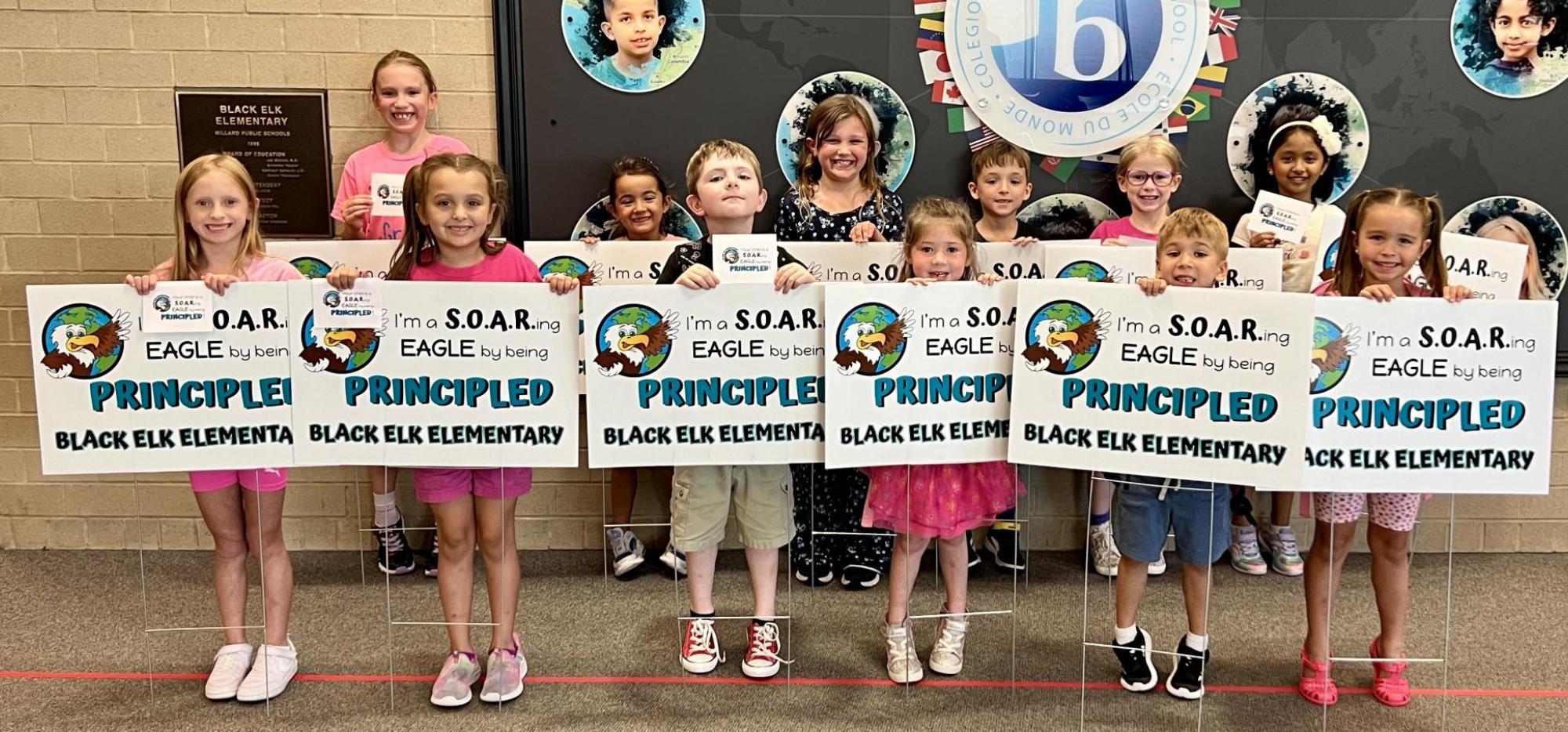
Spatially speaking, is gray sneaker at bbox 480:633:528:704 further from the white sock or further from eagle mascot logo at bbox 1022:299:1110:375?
eagle mascot logo at bbox 1022:299:1110:375

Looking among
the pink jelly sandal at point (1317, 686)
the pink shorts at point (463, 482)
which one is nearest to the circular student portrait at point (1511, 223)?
the pink jelly sandal at point (1317, 686)

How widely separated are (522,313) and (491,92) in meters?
1.43

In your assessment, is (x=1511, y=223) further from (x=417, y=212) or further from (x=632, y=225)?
(x=417, y=212)

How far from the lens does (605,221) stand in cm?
364

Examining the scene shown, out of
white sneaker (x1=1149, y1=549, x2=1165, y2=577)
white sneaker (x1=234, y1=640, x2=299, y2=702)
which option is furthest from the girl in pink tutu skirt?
white sneaker (x1=234, y1=640, x2=299, y2=702)

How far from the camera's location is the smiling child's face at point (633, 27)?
354 centimetres

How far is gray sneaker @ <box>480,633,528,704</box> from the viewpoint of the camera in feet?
8.88

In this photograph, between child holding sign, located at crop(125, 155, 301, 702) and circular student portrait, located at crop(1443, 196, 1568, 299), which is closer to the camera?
child holding sign, located at crop(125, 155, 301, 702)

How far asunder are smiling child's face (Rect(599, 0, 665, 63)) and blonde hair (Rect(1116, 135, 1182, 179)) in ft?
5.19

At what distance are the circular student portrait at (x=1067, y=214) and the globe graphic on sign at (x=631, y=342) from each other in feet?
5.38

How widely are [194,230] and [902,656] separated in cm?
208

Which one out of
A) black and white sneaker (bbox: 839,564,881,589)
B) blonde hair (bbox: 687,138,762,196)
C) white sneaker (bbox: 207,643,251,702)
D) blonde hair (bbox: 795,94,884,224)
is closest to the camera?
white sneaker (bbox: 207,643,251,702)

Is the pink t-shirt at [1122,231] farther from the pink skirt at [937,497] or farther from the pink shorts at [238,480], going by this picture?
the pink shorts at [238,480]

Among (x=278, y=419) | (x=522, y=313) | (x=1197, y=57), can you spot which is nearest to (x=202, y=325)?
(x=278, y=419)
